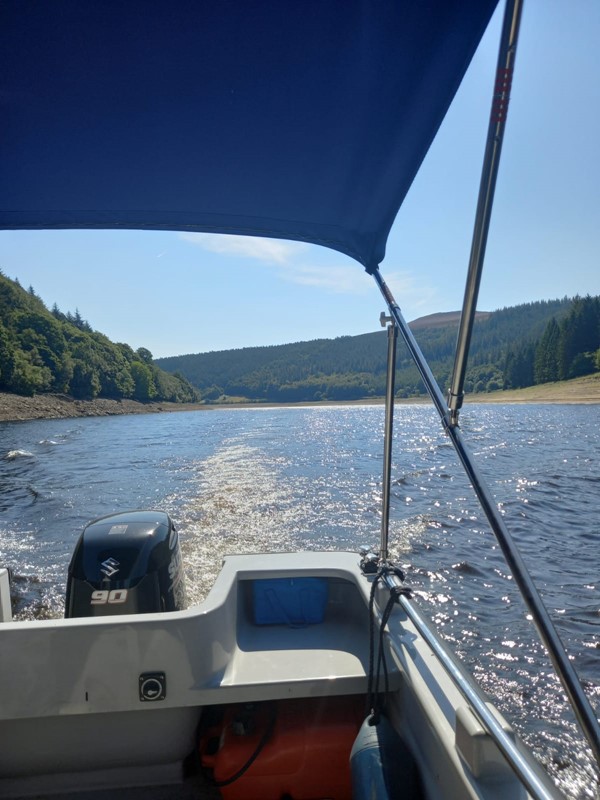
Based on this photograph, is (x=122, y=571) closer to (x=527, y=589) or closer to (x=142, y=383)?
(x=527, y=589)

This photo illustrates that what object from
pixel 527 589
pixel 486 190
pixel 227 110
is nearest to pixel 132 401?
pixel 227 110

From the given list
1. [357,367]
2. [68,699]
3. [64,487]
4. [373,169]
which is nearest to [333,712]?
[68,699]

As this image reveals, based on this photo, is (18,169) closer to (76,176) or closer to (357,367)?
(76,176)

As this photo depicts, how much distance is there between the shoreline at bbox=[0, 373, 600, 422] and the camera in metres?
40.9

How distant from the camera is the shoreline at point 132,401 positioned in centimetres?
4091

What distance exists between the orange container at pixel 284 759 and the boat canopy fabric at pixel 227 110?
1.40 meters

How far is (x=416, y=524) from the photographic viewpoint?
723 cm

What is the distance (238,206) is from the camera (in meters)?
1.93

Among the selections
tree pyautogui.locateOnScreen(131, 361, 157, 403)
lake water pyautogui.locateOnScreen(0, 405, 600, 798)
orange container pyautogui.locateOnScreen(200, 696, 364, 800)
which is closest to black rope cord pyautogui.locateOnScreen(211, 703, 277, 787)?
orange container pyautogui.locateOnScreen(200, 696, 364, 800)

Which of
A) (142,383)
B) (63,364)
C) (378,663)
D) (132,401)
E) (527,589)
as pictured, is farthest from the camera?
(142,383)

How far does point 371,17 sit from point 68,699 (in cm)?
168

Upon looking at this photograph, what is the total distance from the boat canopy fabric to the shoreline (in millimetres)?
38833

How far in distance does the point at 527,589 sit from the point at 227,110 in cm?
132

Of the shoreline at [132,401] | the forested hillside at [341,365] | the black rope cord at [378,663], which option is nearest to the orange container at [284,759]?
the black rope cord at [378,663]
